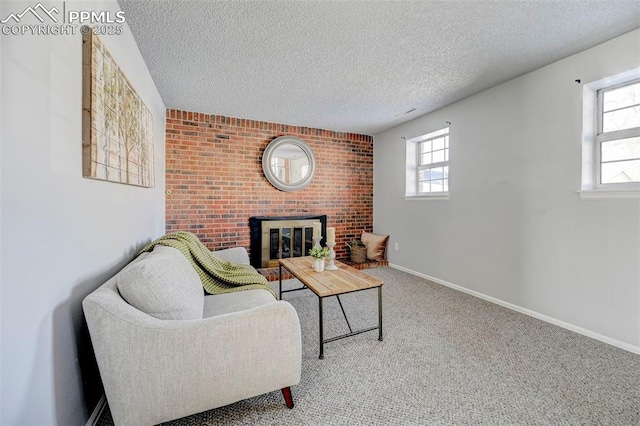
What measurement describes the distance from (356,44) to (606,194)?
2136 millimetres

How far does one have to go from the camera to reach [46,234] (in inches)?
36.3

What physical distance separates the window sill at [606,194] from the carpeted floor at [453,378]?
1.07 metres

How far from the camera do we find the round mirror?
386 cm

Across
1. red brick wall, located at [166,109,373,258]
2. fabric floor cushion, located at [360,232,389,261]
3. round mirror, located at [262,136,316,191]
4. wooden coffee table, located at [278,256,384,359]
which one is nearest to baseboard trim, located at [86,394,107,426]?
wooden coffee table, located at [278,256,384,359]

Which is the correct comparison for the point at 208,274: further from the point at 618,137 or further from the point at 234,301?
the point at 618,137

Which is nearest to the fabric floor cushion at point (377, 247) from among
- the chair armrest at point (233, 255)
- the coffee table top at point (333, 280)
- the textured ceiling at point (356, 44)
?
the coffee table top at point (333, 280)

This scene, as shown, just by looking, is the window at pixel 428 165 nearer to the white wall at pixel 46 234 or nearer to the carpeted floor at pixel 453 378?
the carpeted floor at pixel 453 378

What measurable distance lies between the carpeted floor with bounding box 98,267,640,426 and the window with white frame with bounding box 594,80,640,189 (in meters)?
1.24

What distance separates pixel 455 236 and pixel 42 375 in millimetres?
3400

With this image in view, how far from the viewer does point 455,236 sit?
10.3 ft

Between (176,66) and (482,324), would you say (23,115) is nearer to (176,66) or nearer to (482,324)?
(176,66)

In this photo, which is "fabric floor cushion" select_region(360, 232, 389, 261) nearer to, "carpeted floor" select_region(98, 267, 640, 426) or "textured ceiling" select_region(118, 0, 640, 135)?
"carpeted floor" select_region(98, 267, 640, 426)

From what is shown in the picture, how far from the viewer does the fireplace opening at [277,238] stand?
3756 millimetres

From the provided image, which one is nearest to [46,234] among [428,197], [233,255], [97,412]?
[97,412]
